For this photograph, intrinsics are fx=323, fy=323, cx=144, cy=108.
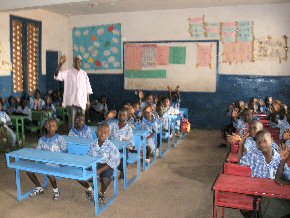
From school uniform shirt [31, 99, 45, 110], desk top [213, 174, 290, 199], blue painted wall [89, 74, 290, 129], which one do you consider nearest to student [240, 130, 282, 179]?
desk top [213, 174, 290, 199]

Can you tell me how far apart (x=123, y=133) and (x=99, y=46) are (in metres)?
5.98

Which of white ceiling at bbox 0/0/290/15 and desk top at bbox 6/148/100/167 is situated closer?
desk top at bbox 6/148/100/167

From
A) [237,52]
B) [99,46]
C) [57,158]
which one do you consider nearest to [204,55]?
[237,52]

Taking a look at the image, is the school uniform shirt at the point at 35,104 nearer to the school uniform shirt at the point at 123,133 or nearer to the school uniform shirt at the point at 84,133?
the school uniform shirt at the point at 84,133

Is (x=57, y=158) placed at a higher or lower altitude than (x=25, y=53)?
lower

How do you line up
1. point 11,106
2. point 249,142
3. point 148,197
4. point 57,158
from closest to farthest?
point 57,158
point 249,142
point 148,197
point 11,106

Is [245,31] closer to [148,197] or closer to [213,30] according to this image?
[213,30]

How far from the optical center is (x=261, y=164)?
10.3 ft

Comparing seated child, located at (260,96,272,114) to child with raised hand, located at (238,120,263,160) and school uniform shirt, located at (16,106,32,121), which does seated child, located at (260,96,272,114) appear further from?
school uniform shirt, located at (16,106,32,121)

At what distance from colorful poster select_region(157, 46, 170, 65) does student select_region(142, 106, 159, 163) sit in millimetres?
3879

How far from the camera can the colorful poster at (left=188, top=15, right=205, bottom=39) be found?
885 centimetres

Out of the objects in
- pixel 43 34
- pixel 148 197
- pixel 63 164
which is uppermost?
pixel 43 34

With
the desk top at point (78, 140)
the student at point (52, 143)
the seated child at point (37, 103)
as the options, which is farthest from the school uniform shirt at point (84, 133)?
the seated child at point (37, 103)

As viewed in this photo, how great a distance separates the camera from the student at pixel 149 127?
18.0 ft
